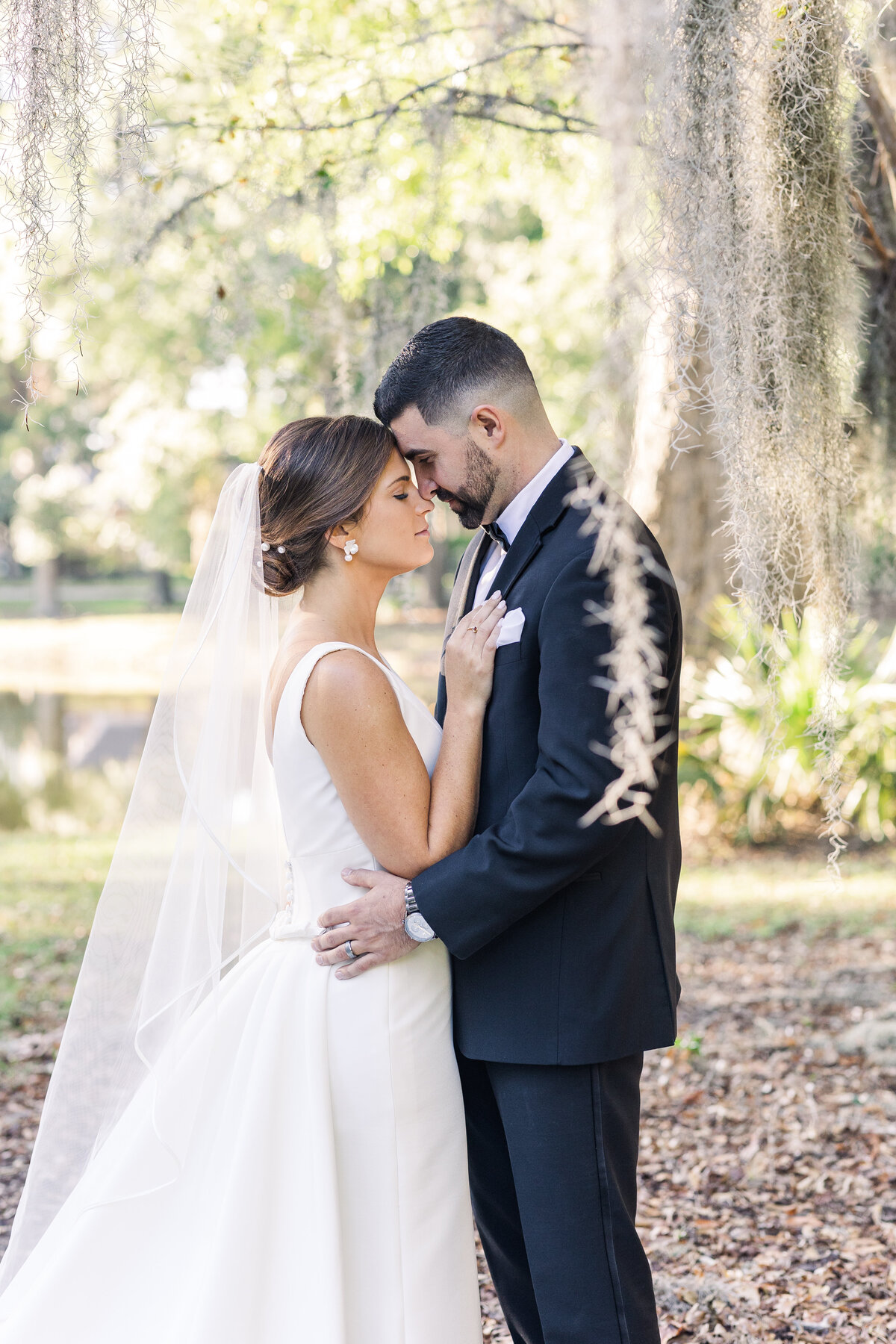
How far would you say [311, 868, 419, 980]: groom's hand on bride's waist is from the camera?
228 cm

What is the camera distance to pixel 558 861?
2111mm

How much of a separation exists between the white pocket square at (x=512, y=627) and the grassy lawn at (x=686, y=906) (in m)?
3.94

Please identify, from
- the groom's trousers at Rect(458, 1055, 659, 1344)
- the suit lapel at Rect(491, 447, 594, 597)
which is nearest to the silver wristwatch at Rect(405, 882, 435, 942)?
the groom's trousers at Rect(458, 1055, 659, 1344)

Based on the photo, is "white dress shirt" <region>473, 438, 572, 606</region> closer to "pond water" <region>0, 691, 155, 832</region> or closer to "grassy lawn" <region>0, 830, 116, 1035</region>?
"grassy lawn" <region>0, 830, 116, 1035</region>

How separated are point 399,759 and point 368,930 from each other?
1.14 ft

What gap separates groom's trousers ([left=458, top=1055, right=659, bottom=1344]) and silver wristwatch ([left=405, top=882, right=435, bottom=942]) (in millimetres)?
310

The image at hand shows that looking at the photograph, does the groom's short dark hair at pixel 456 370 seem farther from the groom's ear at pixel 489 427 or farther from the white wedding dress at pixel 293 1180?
the white wedding dress at pixel 293 1180

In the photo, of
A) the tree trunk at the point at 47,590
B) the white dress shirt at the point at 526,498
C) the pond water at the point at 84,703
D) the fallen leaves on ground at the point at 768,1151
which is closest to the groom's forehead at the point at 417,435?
the white dress shirt at the point at 526,498

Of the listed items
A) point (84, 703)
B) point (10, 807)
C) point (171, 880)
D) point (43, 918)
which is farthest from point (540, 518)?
point (84, 703)

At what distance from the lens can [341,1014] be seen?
2.31 meters

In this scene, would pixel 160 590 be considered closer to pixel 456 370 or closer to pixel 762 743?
pixel 762 743

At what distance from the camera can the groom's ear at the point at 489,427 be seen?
93.9 inches

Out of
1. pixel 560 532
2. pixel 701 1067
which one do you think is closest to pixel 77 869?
pixel 701 1067

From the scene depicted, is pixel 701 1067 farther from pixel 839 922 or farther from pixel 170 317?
pixel 170 317
